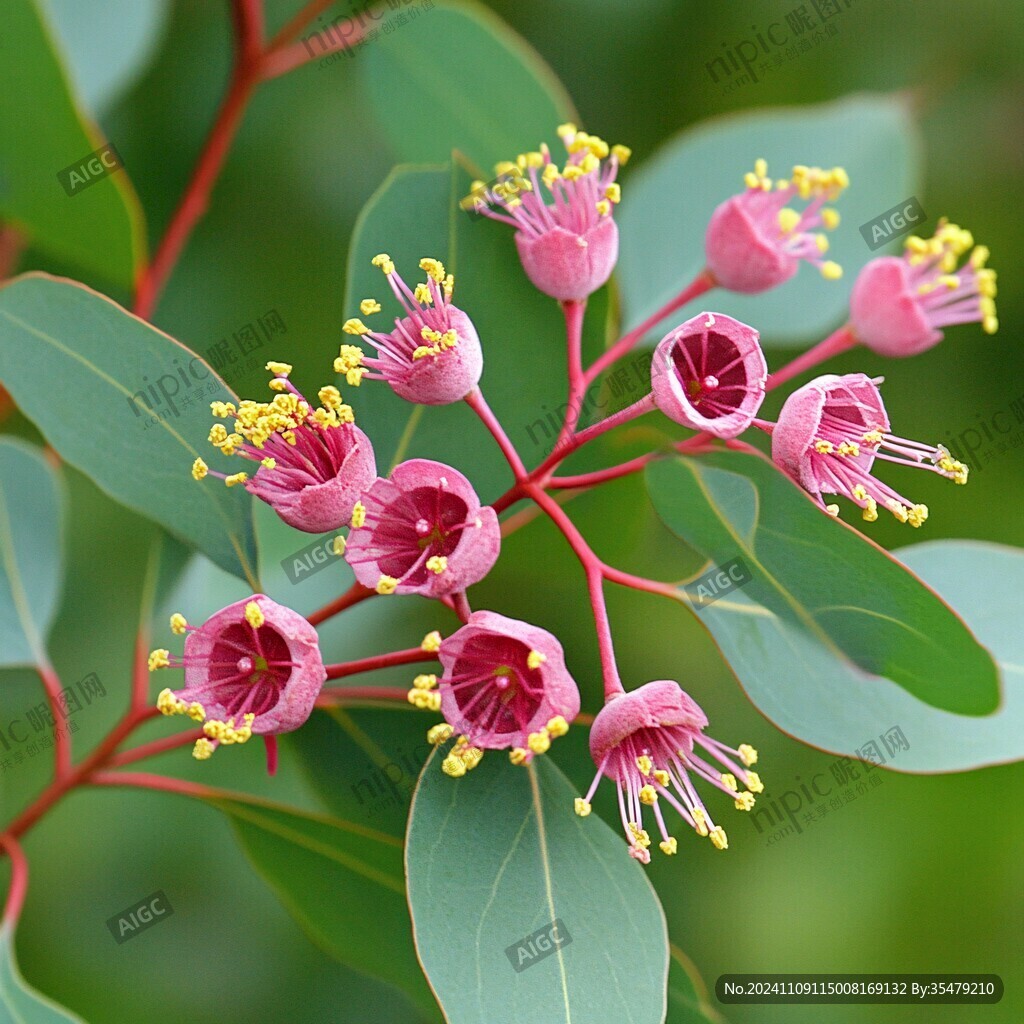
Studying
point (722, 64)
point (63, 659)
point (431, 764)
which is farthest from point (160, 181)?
point (431, 764)

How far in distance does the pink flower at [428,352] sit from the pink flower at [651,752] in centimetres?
38

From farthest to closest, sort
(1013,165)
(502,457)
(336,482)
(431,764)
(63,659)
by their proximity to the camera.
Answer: (1013,165)
(63,659)
(502,457)
(431,764)
(336,482)

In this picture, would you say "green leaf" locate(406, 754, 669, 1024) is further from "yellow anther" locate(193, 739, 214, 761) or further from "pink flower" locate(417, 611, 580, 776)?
"yellow anther" locate(193, 739, 214, 761)

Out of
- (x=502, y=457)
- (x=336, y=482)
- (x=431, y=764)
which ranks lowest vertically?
(x=431, y=764)

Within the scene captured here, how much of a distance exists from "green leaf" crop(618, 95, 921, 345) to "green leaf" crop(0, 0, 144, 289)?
2.78ft

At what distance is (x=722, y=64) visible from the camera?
2559 mm

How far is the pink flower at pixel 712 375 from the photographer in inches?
46.7

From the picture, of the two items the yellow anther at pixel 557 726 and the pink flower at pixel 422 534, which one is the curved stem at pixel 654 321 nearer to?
the pink flower at pixel 422 534

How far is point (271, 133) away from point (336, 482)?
1.59 meters

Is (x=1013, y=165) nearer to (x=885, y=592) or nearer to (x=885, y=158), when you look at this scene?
(x=885, y=158)

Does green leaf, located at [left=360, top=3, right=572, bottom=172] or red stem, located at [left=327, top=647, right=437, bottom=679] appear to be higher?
green leaf, located at [left=360, top=3, right=572, bottom=172]

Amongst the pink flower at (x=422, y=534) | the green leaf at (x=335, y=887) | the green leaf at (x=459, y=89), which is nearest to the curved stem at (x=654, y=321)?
the pink flower at (x=422, y=534)

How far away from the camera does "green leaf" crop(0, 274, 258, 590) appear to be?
135cm

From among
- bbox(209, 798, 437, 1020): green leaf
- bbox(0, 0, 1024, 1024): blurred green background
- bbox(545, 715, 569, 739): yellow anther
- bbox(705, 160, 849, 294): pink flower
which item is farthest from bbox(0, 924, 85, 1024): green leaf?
bbox(705, 160, 849, 294): pink flower
